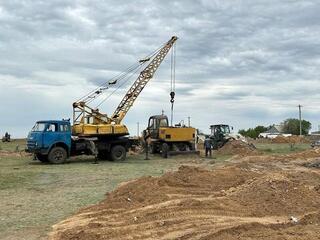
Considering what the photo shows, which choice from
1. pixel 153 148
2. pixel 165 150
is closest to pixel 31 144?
pixel 165 150

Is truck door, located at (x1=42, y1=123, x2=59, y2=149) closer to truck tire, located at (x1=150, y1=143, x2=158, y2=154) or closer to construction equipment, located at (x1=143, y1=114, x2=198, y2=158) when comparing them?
construction equipment, located at (x1=143, y1=114, x2=198, y2=158)

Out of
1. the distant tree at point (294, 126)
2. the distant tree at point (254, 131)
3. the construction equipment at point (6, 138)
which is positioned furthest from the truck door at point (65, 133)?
the distant tree at point (294, 126)

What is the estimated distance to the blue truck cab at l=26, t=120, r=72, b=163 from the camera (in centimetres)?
2809

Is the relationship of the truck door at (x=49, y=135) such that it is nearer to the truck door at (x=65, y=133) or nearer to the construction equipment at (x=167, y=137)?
the truck door at (x=65, y=133)

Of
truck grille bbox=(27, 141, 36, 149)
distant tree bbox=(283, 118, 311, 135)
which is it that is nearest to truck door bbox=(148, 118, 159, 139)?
truck grille bbox=(27, 141, 36, 149)

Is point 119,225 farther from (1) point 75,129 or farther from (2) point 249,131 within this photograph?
(2) point 249,131

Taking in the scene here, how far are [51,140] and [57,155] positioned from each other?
926mm

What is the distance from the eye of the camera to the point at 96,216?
10898 mm

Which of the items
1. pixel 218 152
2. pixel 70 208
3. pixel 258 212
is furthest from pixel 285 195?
pixel 218 152

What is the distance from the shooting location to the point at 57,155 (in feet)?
93.6

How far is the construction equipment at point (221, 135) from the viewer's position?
42.6 m

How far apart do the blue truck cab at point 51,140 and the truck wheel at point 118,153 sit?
2847 mm

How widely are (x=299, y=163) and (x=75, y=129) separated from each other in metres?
13.5

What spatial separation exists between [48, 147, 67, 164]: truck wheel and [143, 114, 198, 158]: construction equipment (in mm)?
7643
